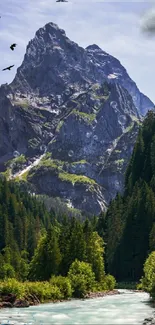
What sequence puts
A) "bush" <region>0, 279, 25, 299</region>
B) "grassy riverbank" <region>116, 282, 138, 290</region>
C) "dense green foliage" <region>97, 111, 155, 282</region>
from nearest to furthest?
"bush" <region>0, 279, 25, 299</region>
"grassy riverbank" <region>116, 282, 138, 290</region>
"dense green foliage" <region>97, 111, 155, 282</region>

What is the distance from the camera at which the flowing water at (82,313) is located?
55719 millimetres

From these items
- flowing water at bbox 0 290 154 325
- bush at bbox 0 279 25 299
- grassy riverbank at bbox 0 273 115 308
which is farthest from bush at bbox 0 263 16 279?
bush at bbox 0 279 25 299

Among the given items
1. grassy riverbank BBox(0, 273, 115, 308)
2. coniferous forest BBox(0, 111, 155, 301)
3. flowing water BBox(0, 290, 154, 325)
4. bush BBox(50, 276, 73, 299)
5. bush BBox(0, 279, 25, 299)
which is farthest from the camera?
coniferous forest BBox(0, 111, 155, 301)

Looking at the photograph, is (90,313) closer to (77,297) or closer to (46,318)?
(46,318)

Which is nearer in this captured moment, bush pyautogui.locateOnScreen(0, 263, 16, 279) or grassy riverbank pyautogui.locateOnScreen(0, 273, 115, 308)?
grassy riverbank pyautogui.locateOnScreen(0, 273, 115, 308)

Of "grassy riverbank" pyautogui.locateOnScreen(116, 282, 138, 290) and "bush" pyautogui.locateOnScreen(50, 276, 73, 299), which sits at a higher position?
"bush" pyautogui.locateOnScreen(50, 276, 73, 299)

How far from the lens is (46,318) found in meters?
58.1

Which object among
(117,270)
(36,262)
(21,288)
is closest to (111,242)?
(117,270)

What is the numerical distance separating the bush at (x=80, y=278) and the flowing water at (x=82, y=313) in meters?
9.42

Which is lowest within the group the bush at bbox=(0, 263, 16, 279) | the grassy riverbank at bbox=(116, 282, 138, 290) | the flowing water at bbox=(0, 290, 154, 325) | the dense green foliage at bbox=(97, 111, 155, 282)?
the grassy riverbank at bbox=(116, 282, 138, 290)

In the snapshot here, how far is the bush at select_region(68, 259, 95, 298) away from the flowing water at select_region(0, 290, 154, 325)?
9.42m

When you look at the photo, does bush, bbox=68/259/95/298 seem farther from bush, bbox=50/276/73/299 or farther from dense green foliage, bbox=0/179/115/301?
bush, bbox=50/276/73/299

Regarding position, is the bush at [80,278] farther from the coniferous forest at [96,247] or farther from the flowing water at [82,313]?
the flowing water at [82,313]

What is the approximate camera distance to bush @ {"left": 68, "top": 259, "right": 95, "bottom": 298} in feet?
A: 293
